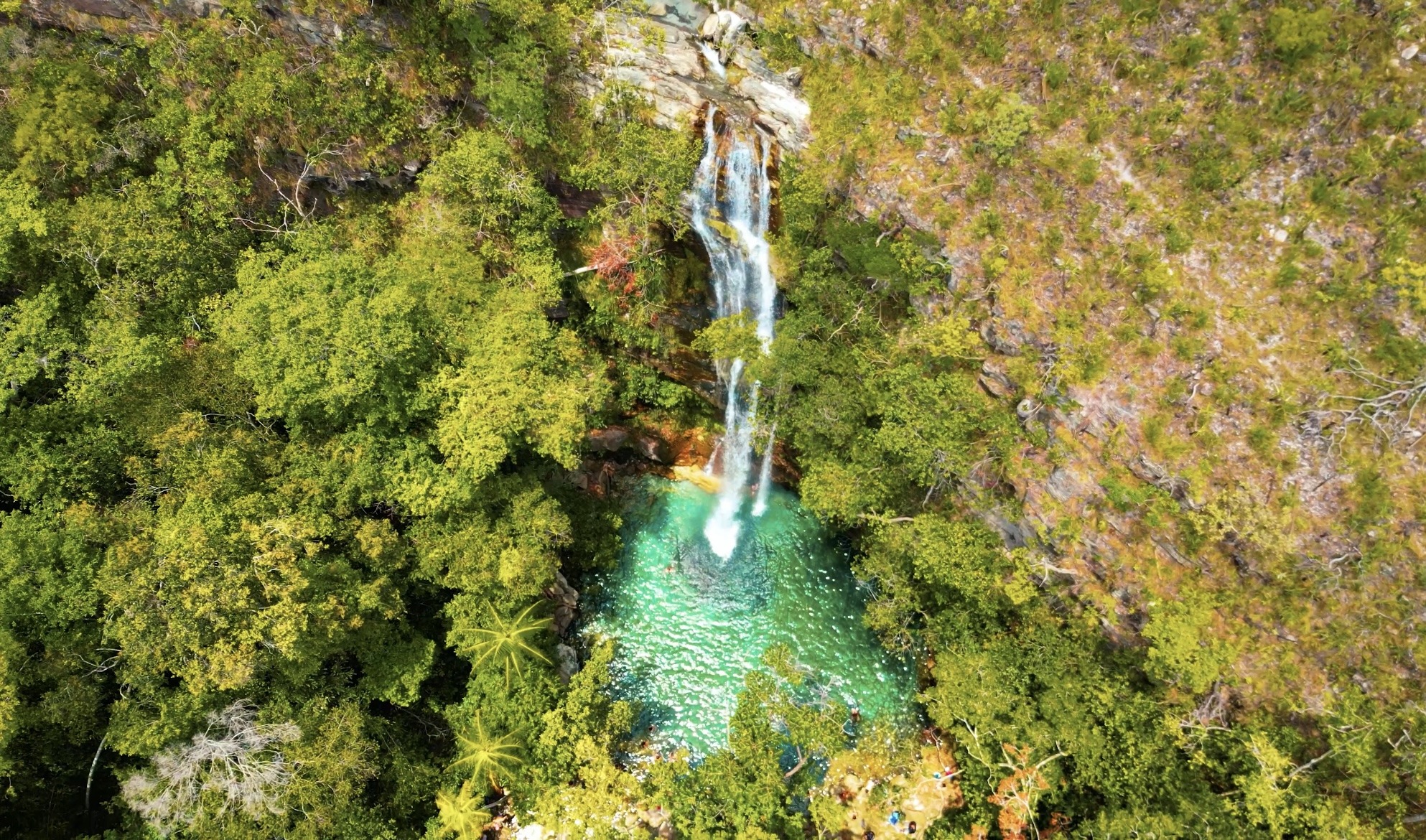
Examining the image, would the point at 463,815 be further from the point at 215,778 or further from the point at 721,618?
the point at 721,618

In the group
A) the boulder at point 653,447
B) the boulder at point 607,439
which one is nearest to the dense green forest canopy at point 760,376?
the boulder at point 607,439

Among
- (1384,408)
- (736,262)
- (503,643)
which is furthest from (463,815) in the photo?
(1384,408)

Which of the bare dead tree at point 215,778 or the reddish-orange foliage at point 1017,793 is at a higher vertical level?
the reddish-orange foliage at point 1017,793

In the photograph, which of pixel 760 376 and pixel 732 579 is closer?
pixel 760 376

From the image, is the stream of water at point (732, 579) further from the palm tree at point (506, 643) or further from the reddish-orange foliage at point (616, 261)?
the palm tree at point (506, 643)

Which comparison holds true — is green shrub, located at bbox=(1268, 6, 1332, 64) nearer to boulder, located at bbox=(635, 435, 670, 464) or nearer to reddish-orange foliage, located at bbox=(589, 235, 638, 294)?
reddish-orange foliage, located at bbox=(589, 235, 638, 294)

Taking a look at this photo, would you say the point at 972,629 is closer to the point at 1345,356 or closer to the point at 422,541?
the point at 1345,356
